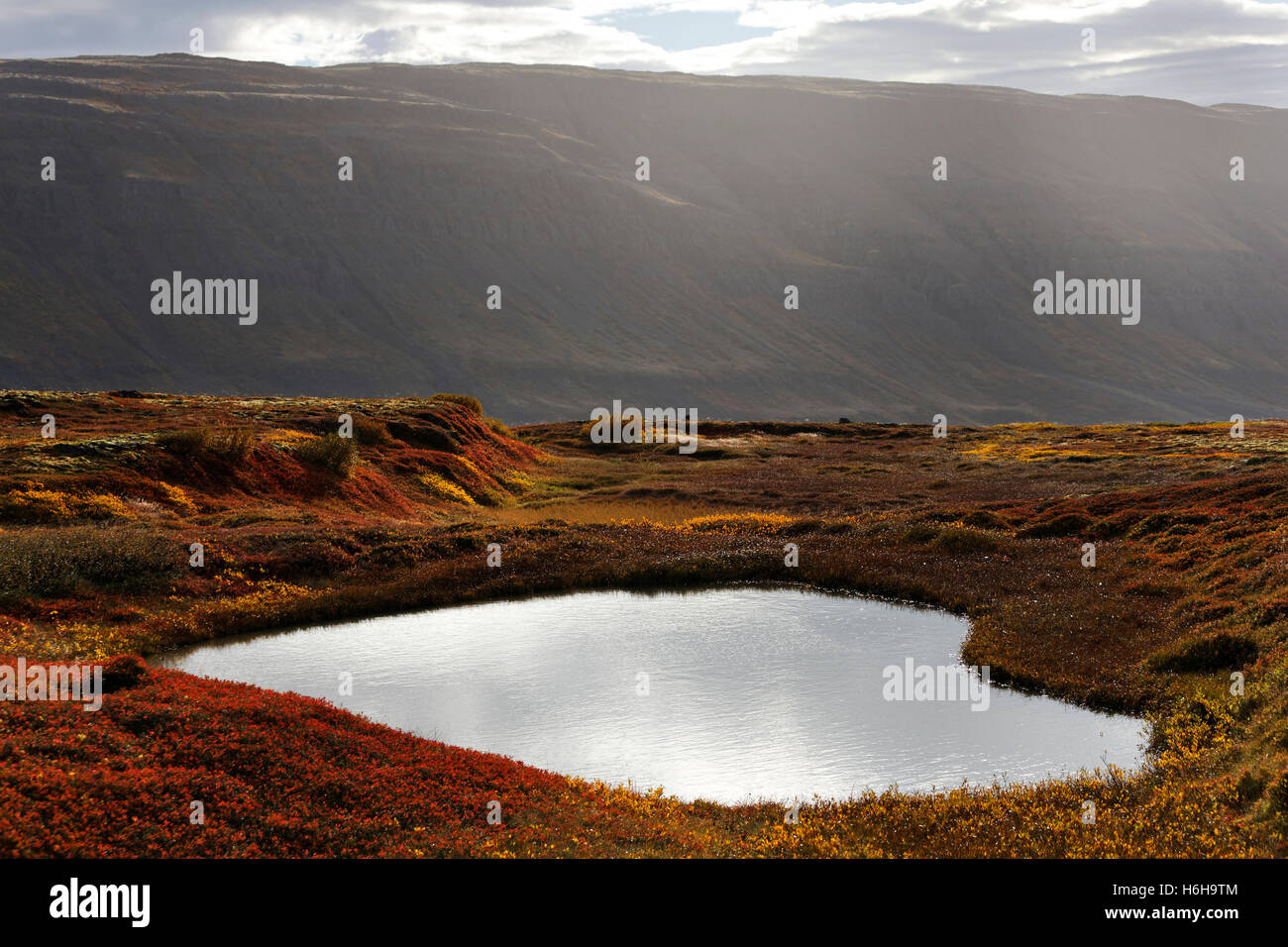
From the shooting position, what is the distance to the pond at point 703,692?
19.1 m

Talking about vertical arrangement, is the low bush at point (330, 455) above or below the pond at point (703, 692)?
above

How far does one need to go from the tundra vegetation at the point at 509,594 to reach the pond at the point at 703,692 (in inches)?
50.6

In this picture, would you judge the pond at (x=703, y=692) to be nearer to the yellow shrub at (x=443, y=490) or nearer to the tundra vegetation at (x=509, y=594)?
the tundra vegetation at (x=509, y=594)

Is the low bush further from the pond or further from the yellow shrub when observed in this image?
the pond

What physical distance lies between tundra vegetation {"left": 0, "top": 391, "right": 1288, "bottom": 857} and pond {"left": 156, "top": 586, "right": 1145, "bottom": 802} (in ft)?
4.22

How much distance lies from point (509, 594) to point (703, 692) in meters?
11.8

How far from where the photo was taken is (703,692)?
23406 mm

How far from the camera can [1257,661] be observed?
20578 mm

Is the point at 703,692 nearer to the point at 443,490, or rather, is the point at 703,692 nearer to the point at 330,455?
the point at 330,455

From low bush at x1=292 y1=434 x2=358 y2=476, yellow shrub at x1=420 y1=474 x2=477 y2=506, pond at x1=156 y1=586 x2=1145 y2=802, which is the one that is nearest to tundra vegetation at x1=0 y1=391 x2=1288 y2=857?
yellow shrub at x1=420 y1=474 x2=477 y2=506

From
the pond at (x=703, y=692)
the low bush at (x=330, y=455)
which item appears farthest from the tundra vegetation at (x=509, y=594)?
the pond at (x=703, y=692)
